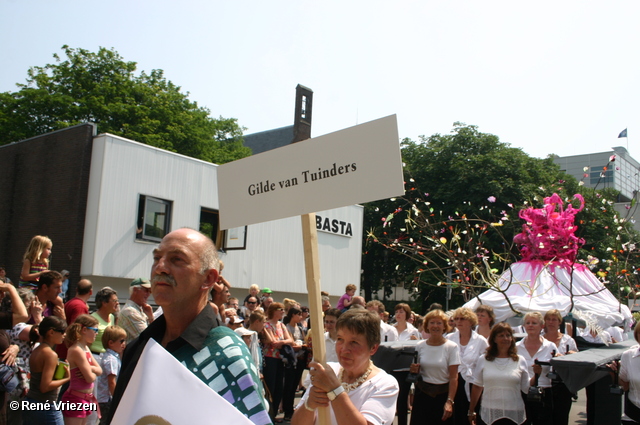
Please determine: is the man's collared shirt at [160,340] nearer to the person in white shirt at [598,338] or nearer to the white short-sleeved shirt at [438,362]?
the white short-sleeved shirt at [438,362]

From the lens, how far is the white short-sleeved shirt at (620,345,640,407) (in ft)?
21.1

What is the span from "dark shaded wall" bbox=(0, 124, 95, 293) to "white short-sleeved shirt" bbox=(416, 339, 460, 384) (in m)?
14.7

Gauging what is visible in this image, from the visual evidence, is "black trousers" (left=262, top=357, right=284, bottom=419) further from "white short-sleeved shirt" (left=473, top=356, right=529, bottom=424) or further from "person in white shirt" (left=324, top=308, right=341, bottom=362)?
"white short-sleeved shirt" (left=473, top=356, right=529, bottom=424)

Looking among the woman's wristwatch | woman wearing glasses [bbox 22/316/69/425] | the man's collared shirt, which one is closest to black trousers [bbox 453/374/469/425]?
woman wearing glasses [bbox 22/316/69/425]

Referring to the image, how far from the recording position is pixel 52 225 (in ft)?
69.4

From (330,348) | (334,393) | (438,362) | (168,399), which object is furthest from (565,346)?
(168,399)

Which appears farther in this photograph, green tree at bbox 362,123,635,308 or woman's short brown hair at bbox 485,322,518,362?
green tree at bbox 362,123,635,308

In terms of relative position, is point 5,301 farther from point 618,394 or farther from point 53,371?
point 618,394

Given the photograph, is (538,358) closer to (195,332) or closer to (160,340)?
(160,340)

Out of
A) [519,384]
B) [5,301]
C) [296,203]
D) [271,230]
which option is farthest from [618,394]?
[271,230]

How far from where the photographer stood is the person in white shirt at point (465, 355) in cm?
816

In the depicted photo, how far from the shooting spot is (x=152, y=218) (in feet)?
67.6

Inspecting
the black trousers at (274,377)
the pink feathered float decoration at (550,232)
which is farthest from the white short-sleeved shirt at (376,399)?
the pink feathered float decoration at (550,232)

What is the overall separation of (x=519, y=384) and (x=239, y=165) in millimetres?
5443
